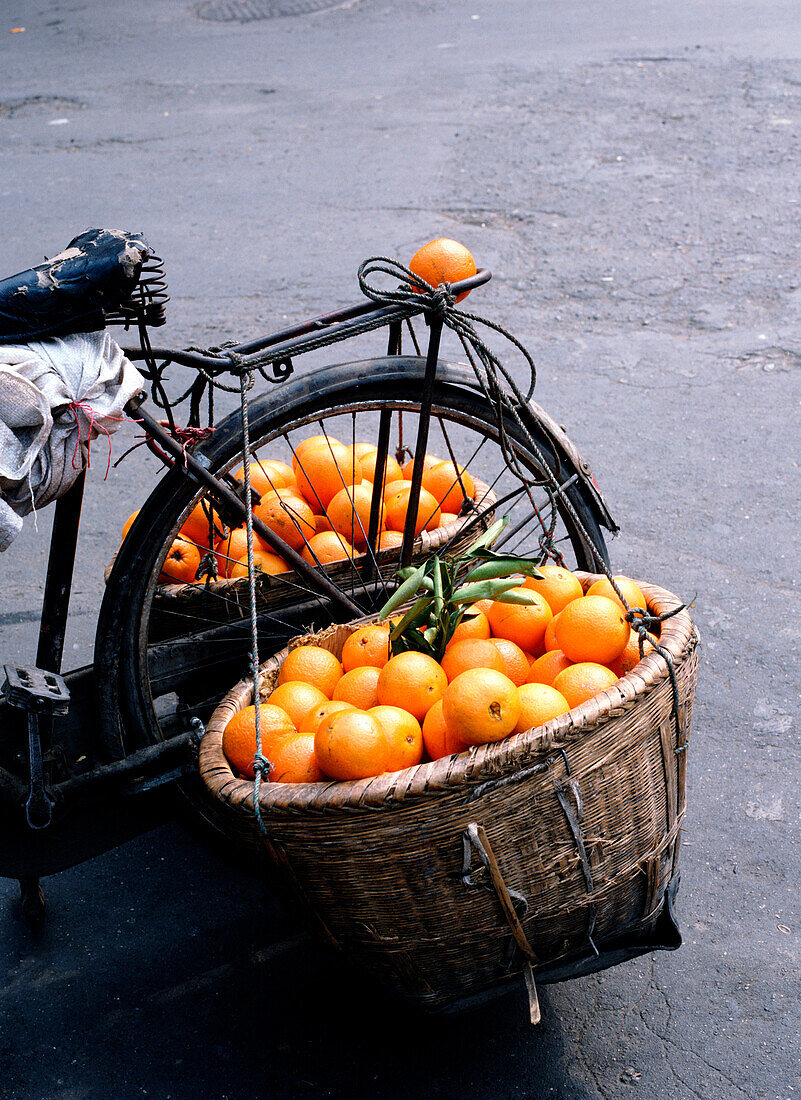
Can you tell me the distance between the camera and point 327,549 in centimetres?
271

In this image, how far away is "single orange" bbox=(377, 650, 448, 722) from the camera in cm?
200

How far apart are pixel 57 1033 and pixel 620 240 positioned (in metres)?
5.11

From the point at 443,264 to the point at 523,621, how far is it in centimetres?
89

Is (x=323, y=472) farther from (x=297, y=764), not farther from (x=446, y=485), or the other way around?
(x=297, y=764)

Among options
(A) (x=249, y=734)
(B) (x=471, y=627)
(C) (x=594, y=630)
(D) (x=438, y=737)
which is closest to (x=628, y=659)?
(C) (x=594, y=630)

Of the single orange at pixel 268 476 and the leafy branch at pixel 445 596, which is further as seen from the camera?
the single orange at pixel 268 476

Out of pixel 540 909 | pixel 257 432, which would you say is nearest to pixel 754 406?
pixel 257 432

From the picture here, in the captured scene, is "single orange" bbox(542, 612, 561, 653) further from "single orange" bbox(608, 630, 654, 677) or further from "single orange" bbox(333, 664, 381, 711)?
"single orange" bbox(333, 664, 381, 711)

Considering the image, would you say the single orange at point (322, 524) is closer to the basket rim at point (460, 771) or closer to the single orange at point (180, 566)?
the single orange at point (180, 566)

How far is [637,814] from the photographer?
74.6 inches

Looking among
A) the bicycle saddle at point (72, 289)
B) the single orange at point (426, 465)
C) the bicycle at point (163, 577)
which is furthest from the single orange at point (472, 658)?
the bicycle saddle at point (72, 289)

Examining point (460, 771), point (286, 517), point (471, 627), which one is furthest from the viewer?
point (286, 517)

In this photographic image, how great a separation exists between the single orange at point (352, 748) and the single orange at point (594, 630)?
0.49 m

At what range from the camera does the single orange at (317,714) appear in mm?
2041
